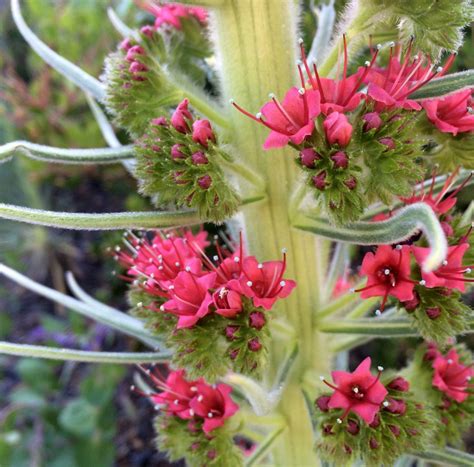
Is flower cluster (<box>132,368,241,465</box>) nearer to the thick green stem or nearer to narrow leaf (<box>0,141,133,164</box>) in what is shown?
the thick green stem

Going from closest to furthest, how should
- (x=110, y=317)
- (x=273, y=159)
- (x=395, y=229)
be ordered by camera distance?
(x=395, y=229)
(x=273, y=159)
(x=110, y=317)

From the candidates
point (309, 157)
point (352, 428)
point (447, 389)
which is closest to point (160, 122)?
point (309, 157)

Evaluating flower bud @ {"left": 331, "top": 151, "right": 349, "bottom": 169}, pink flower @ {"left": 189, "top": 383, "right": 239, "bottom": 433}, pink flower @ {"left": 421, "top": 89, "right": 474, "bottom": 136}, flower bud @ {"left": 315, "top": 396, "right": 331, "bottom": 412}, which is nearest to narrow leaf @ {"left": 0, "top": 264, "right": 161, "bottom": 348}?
pink flower @ {"left": 189, "top": 383, "right": 239, "bottom": 433}

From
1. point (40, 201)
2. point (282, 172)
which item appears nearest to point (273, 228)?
point (282, 172)

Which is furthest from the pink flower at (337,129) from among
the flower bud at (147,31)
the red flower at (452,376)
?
the red flower at (452,376)

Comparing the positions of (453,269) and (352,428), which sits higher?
(453,269)

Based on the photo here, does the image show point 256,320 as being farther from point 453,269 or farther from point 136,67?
point 136,67

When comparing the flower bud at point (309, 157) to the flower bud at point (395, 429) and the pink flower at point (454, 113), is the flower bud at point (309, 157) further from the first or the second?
the flower bud at point (395, 429)
